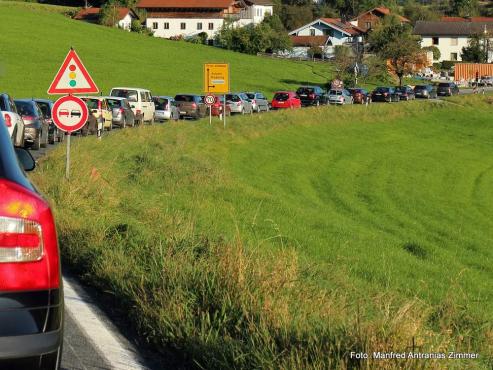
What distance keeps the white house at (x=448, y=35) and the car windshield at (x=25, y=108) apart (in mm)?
135060

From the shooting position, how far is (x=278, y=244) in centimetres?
1468

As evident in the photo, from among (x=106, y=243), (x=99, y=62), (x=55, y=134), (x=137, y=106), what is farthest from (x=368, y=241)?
(x=99, y=62)

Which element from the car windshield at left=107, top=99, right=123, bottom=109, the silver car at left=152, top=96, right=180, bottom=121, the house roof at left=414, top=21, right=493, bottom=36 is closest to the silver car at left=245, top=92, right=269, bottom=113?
the silver car at left=152, top=96, right=180, bottom=121

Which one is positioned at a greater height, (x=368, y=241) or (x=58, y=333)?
(x=58, y=333)

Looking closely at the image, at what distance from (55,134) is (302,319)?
2658 centimetres

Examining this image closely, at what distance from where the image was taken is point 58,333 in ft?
14.1

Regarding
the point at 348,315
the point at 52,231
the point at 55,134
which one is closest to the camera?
the point at 52,231

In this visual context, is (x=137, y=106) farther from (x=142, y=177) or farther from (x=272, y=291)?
(x=272, y=291)

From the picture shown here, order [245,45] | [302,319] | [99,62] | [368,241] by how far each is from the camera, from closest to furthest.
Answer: [302,319] → [368,241] → [99,62] → [245,45]

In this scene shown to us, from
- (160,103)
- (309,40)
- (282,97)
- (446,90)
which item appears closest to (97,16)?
(309,40)

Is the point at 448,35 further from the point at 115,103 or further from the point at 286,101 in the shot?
the point at 115,103

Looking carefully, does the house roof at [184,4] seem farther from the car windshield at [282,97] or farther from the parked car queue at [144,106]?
the car windshield at [282,97]

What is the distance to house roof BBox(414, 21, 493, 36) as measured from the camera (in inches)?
6212

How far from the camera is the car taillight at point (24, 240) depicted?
404cm
